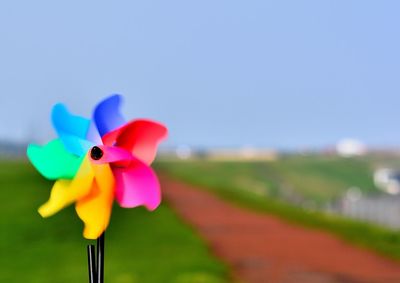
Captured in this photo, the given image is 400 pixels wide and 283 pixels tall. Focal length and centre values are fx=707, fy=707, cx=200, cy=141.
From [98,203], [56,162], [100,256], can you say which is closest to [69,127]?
[56,162]

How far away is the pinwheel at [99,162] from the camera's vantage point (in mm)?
3873

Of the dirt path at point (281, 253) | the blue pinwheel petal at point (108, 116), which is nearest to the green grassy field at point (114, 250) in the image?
the dirt path at point (281, 253)

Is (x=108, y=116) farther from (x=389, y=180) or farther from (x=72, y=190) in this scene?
(x=389, y=180)

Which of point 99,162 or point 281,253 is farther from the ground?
point 281,253

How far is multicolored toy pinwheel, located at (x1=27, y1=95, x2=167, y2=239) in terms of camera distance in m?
3.87

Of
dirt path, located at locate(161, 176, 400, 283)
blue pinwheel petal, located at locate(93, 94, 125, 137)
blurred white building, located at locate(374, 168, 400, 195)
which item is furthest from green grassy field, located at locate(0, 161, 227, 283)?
blurred white building, located at locate(374, 168, 400, 195)

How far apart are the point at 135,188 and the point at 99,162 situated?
0.86 feet

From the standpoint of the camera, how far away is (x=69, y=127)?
404cm

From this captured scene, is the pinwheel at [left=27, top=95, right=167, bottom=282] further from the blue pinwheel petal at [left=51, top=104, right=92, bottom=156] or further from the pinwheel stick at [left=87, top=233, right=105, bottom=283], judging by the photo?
the pinwheel stick at [left=87, top=233, right=105, bottom=283]

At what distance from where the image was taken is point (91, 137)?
4023 millimetres

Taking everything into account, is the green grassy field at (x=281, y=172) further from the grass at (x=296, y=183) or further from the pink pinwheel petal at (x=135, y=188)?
the pink pinwheel petal at (x=135, y=188)

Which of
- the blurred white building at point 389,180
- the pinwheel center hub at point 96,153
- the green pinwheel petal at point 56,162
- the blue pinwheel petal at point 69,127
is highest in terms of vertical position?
the blurred white building at point 389,180

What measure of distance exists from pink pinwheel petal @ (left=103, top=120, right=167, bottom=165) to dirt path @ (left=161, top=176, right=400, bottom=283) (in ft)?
15.1

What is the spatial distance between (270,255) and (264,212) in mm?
6818
